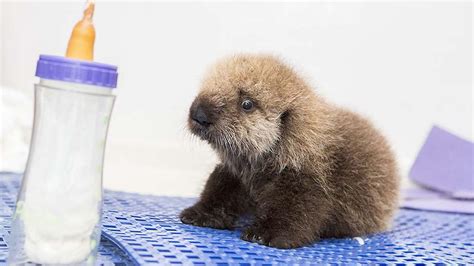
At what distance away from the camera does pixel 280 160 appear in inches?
46.9

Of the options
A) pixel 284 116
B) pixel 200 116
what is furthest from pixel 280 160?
pixel 200 116

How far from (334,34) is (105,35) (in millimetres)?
774

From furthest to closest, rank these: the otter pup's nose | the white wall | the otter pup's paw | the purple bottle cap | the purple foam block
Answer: the white wall → the purple foam block → the otter pup's paw → the otter pup's nose → the purple bottle cap

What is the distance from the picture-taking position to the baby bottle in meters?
0.85

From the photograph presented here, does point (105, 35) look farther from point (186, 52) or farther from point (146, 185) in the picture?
point (146, 185)

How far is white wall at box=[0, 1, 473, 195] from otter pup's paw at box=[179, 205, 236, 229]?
0.83m

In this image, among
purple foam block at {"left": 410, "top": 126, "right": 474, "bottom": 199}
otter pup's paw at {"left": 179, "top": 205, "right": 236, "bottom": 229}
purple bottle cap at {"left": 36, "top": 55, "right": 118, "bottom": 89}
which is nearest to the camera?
purple bottle cap at {"left": 36, "top": 55, "right": 118, "bottom": 89}

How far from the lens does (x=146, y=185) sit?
6.84 feet

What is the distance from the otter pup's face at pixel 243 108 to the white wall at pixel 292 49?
3.18 feet

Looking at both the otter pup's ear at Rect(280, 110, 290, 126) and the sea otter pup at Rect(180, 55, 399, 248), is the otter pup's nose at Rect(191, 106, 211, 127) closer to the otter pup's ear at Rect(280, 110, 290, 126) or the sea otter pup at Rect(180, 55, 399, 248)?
the sea otter pup at Rect(180, 55, 399, 248)

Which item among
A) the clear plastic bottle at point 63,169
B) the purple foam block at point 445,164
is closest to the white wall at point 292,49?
the purple foam block at point 445,164

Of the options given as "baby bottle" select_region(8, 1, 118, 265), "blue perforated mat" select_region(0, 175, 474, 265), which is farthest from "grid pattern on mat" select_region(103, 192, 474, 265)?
"baby bottle" select_region(8, 1, 118, 265)

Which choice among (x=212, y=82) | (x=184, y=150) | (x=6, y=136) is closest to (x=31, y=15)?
(x=6, y=136)

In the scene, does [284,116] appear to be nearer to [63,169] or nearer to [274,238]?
[274,238]
